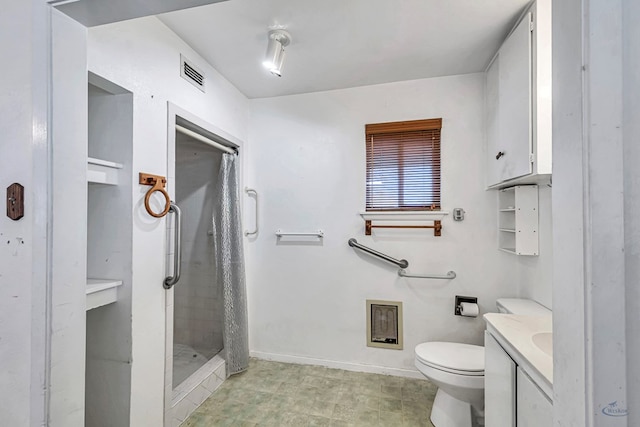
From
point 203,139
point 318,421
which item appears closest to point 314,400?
point 318,421

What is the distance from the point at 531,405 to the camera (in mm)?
974

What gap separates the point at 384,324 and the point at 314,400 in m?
0.77

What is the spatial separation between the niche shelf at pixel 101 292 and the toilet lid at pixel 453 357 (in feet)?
5.69

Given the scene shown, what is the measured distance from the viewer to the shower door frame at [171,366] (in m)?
1.60

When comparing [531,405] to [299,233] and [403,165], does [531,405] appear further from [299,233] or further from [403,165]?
[299,233]

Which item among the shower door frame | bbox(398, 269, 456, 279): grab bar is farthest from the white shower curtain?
bbox(398, 269, 456, 279): grab bar

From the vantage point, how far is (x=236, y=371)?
2.22 meters

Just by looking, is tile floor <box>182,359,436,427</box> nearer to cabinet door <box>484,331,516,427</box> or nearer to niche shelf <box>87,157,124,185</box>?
cabinet door <box>484,331,516,427</box>

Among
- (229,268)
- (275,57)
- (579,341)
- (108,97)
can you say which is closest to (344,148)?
(275,57)

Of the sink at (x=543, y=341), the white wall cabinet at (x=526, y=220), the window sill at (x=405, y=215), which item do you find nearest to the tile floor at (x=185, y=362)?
the window sill at (x=405, y=215)

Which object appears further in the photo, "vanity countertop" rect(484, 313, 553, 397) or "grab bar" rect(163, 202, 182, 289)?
"grab bar" rect(163, 202, 182, 289)

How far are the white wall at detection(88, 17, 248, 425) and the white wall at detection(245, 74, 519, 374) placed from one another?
102 centimetres

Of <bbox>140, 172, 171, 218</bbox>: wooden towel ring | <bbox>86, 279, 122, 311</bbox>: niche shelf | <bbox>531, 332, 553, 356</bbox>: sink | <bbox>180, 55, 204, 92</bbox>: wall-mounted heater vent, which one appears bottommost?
<bbox>531, 332, 553, 356</bbox>: sink

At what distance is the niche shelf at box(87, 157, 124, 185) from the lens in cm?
124
